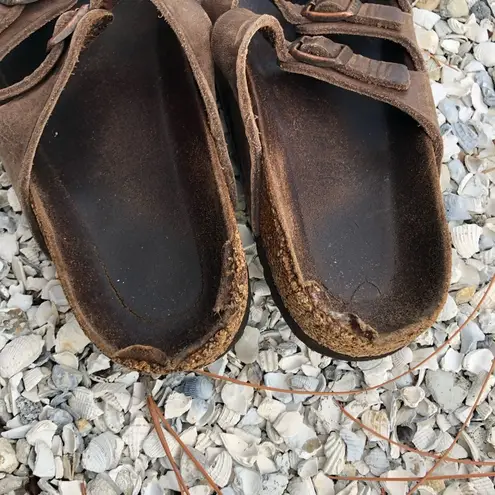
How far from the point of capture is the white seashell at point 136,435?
3.36 ft

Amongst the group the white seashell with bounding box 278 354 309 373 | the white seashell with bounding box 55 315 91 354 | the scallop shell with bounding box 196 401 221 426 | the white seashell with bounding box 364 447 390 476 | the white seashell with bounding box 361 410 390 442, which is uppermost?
the white seashell with bounding box 55 315 91 354

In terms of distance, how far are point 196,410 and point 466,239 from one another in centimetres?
52

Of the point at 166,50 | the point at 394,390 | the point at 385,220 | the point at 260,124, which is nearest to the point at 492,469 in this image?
the point at 394,390

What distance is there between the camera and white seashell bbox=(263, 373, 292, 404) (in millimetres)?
1061

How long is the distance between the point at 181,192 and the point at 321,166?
21 cm

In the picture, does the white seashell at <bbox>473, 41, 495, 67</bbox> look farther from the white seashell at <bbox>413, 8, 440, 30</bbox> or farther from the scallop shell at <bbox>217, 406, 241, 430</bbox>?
the scallop shell at <bbox>217, 406, 241, 430</bbox>

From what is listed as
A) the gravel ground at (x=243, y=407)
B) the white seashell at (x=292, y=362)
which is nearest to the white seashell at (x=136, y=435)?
the gravel ground at (x=243, y=407)

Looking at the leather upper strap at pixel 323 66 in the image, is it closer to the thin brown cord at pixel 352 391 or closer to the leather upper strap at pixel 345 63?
the leather upper strap at pixel 345 63

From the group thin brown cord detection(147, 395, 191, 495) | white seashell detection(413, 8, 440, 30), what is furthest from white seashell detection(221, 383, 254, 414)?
white seashell detection(413, 8, 440, 30)

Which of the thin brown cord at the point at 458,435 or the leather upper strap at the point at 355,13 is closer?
the leather upper strap at the point at 355,13

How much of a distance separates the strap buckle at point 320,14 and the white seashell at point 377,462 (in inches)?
25.7

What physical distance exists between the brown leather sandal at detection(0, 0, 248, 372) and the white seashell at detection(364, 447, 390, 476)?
0.36 meters

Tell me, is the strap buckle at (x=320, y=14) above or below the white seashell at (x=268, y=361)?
above

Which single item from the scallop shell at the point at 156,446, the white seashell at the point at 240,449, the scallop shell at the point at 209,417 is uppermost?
the scallop shell at the point at 209,417
